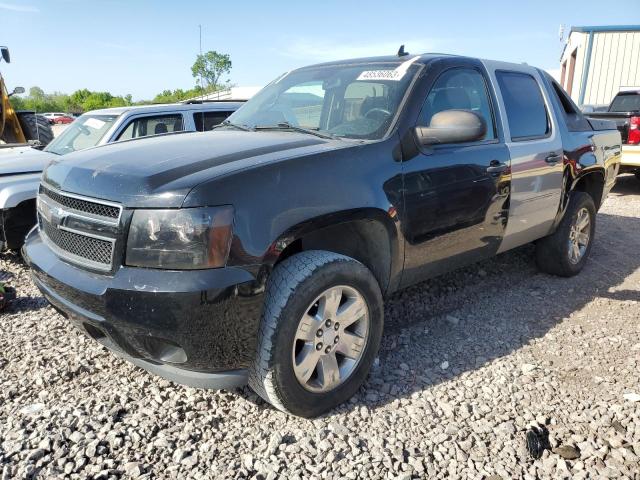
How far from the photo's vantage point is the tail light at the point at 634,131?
8508 mm

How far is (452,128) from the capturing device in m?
2.90

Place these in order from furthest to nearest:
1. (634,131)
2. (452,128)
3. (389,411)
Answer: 1. (634,131)
2. (452,128)
3. (389,411)

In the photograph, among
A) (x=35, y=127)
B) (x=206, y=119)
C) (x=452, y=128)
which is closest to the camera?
(x=452, y=128)

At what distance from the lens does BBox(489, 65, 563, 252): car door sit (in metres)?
3.68

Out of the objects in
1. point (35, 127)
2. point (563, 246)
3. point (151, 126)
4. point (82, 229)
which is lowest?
point (563, 246)

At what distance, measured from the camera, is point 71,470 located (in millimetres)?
2188

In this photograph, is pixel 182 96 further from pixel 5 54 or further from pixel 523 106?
pixel 523 106

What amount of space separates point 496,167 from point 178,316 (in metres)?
2.35

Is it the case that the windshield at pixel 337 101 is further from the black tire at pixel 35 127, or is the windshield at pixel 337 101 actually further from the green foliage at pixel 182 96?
the green foliage at pixel 182 96

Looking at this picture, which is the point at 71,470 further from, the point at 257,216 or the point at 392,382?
the point at 392,382

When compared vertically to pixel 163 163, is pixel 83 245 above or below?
below

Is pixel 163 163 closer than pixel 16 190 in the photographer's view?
Yes

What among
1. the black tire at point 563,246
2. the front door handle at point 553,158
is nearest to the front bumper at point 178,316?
the front door handle at point 553,158

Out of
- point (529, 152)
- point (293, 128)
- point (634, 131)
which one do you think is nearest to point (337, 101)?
point (293, 128)
